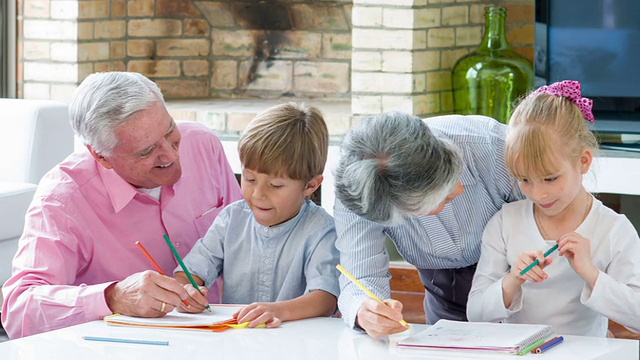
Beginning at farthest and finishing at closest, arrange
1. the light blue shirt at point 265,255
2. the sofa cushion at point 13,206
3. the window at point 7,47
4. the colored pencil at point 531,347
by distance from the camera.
Answer: 1. the window at point 7,47
2. the sofa cushion at point 13,206
3. the light blue shirt at point 265,255
4. the colored pencil at point 531,347

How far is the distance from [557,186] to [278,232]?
0.56m

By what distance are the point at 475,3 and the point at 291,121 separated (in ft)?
7.90

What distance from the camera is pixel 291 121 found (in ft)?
6.89

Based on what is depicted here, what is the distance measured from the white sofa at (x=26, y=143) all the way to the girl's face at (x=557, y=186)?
2369 mm

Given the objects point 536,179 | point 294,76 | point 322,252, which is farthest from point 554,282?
point 294,76

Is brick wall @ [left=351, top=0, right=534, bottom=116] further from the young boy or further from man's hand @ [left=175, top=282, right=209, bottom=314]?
man's hand @ [left=175, top=282, right=209, bottom=314]

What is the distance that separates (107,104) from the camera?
7.17 feet

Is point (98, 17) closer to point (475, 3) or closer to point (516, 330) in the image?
point (475, 3)

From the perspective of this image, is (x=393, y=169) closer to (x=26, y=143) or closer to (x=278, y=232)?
(x=278, y=232)

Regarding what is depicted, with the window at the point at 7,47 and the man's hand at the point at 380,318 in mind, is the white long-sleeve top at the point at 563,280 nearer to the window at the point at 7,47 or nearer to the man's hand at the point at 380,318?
the man's hand at the point at 380,318

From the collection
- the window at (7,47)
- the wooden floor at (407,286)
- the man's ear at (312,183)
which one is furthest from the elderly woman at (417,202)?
the window at (7,47)

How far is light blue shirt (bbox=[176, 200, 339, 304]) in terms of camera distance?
212 cm

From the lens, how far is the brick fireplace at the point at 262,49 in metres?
4.15

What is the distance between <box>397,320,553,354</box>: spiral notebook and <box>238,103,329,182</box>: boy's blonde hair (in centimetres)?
43
